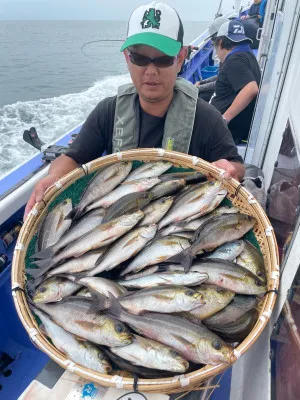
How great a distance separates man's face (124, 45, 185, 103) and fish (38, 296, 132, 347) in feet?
5.01

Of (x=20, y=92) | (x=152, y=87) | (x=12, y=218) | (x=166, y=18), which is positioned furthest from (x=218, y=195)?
(x=20, y=92)

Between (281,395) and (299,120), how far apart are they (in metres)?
1.55

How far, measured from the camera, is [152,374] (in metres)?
1.54

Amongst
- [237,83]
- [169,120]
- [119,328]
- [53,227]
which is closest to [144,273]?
[119,328]

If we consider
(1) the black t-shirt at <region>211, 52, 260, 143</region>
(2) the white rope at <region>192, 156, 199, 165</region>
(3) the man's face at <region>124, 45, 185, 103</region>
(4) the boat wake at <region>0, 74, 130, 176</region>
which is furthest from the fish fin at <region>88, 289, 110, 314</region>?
(4) the boat wake at <region>0, 74, 130, 176</region>

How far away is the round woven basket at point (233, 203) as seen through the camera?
148cm

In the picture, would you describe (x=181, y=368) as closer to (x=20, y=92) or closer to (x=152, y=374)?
(x=152, y=374)

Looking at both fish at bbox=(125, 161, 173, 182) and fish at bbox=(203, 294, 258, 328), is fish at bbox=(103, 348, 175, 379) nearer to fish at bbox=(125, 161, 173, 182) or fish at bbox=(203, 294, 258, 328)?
fish at bbox=(203, 294, 258, 328)

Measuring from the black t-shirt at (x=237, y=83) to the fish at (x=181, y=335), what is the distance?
12.6ft

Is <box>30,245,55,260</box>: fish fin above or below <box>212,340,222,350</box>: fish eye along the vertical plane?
below

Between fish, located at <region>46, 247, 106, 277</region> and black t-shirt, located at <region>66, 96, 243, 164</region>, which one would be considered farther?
black t-shirt, located at <region>66, 96, 243, 164</region>

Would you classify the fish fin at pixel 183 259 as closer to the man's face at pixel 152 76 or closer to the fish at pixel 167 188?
the fish at pixel 167 188

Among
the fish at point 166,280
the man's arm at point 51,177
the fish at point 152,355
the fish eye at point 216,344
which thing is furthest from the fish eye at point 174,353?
the man's arm at point 51,177

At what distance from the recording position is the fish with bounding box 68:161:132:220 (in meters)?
2.45
